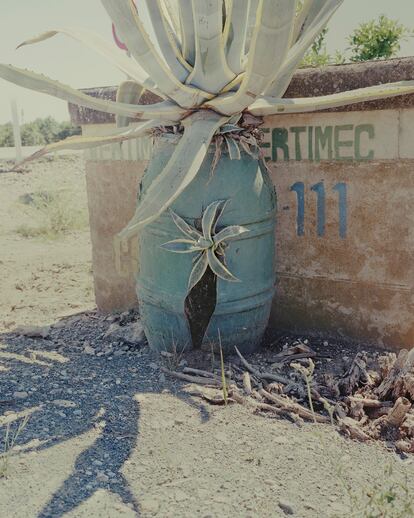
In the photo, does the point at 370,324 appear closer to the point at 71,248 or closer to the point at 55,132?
the point at 71,248

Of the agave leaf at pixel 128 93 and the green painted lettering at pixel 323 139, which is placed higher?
the agave leaf at pixel 128 93

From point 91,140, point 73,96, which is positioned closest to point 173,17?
point 73,96

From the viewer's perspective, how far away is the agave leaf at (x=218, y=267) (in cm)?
261

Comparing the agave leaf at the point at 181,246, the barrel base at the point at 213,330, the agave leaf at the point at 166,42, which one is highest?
the agave leaf at the point at 166,42

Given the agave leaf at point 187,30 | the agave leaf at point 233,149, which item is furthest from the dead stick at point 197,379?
the agave leaf at point 187,30

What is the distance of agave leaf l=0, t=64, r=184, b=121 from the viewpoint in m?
2.60

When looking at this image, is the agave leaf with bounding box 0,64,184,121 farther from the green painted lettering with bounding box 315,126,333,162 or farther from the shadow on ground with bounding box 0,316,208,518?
the shadow on ground with bounding box 0,316,208,518

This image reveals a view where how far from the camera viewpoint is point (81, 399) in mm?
2453

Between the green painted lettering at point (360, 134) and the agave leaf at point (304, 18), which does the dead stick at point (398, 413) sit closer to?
the green painted lettering at point (360, 134)

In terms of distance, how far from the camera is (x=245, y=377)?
257 centimetres

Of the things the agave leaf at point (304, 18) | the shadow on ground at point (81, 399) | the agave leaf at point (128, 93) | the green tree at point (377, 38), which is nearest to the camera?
the shadow on ground at point (81, 399)

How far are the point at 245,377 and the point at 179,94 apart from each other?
1127mm

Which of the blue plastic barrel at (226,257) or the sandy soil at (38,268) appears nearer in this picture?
the blue plastic barrel at (226,257)

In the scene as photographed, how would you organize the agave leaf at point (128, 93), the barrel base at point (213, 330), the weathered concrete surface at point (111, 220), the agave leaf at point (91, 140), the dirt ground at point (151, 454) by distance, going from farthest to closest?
the weathered concrete surface at point (111, 220), the agave leaf at point (128, 93), the barrel base at point (213, 330), the agave leaf at point (91, 140), the dirt ground at point (151, 454)
